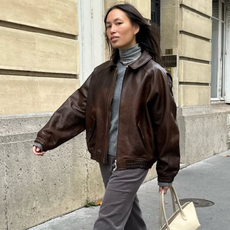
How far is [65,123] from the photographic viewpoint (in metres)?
2.70

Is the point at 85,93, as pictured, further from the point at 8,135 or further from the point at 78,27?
the point at 78,27

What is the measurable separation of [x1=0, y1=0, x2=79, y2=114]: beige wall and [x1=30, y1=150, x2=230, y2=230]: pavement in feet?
4.41

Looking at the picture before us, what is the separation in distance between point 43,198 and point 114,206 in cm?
196

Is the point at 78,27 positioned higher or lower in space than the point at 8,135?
higher

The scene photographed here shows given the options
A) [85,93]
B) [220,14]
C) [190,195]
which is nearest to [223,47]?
[220,14]

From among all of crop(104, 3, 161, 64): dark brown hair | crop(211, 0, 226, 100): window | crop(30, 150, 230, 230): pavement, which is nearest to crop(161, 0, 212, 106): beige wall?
crop(30, 150, 230, 230): pavement

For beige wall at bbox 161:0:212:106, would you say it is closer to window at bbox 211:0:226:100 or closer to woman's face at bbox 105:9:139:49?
window at bbox 211:0:226:100

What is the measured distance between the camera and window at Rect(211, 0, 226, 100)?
33.4 ft

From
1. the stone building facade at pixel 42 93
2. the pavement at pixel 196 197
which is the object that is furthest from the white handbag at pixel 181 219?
the stone building facade at pixel 42 93

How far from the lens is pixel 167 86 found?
250 centimetres

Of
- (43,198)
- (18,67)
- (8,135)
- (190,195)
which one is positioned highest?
(18,67)

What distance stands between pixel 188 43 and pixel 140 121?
5.56 metres

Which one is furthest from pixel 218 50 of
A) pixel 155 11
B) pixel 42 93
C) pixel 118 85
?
pixel 118 85

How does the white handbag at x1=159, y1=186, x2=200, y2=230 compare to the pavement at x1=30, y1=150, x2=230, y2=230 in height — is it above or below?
above
